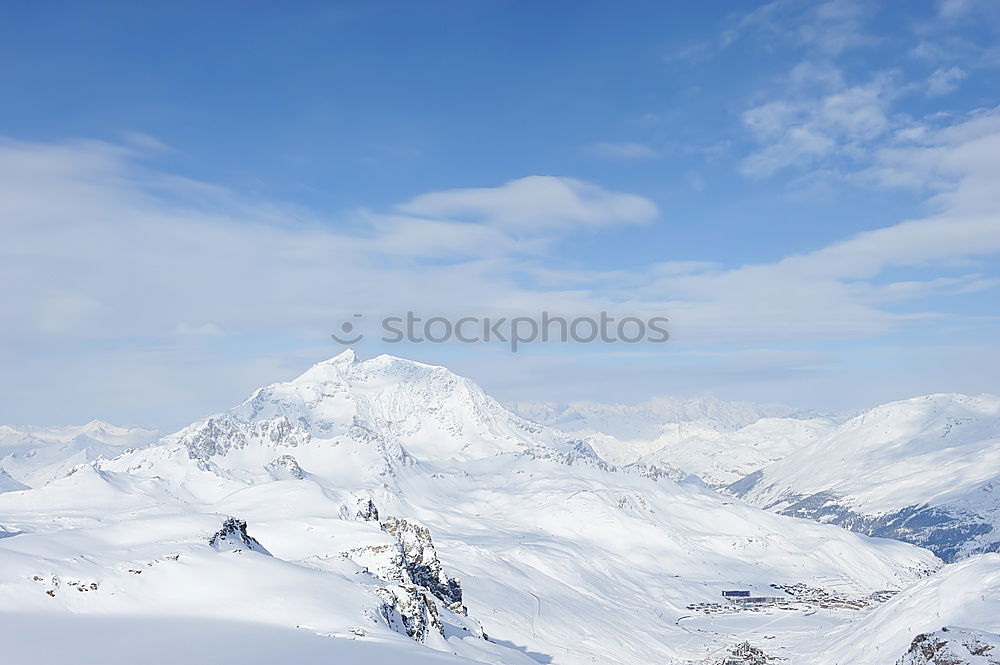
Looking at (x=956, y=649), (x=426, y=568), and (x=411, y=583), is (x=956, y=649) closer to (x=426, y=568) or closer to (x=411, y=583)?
(x=411, y=583)

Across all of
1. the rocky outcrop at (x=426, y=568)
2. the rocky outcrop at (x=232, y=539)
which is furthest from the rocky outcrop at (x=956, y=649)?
the rocky outcrop at (x=426, y=568)

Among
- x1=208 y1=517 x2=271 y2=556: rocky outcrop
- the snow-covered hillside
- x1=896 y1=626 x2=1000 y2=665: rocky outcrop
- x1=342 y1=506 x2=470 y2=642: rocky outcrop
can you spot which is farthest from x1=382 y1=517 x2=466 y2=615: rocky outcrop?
x1=896 y1=626 x2=1000 y2=665: rocky outcrop

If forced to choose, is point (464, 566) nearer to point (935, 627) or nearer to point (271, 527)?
point (271, 527)

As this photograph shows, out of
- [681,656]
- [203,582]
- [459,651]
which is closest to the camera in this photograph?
[203,582]

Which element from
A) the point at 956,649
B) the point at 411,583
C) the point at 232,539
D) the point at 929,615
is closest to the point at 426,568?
the point at 411,583

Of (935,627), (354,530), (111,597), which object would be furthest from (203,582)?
(935,627)

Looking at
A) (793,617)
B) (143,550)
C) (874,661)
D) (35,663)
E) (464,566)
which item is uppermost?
(35,663)

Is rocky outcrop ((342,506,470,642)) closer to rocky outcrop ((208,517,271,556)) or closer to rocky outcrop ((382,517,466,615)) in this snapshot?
rocky outcrop ((382,517,466,615))
